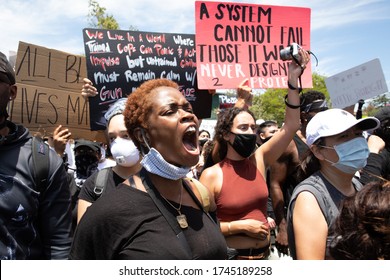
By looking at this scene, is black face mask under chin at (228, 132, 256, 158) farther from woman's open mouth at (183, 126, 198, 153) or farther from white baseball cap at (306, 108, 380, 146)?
woman's open mouth at (183, 126, 198, 153)

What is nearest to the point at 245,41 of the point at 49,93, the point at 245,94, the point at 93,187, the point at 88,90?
the point at 245,94

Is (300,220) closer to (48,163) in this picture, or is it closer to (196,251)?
(196,251)

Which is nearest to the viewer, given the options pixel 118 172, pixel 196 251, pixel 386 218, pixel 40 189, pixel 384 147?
pixel 386 218

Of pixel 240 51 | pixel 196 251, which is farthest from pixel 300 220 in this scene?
pixel 240 51

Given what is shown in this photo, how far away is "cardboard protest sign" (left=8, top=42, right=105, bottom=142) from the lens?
12.9 ft

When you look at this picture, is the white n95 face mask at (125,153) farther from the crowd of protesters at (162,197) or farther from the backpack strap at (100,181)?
the backpack strap at (100,181)

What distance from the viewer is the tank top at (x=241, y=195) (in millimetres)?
3262

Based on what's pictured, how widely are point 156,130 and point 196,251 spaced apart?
56 centimetres

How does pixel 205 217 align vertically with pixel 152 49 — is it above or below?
below

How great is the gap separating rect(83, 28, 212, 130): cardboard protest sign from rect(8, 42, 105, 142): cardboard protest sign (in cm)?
32

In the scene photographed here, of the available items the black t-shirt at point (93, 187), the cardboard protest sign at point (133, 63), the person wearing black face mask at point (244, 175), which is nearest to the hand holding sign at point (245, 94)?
the person wearing black face mask at point (244, 175)

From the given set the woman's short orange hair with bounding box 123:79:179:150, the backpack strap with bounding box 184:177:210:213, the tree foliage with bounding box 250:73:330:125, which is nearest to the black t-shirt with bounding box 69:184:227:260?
the backpack strap with bounding box 184:177:210:213

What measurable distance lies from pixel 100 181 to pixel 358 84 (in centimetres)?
357

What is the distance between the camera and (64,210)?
2.16m
